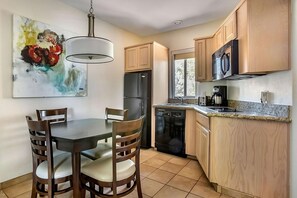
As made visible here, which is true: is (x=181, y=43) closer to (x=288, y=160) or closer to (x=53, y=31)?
(x=53, y=31)

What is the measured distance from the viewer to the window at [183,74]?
3.86 m

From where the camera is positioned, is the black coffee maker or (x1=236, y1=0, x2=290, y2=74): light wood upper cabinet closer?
(x1=236, y1=0, x2=290, y2=74): light wood upper cabinet

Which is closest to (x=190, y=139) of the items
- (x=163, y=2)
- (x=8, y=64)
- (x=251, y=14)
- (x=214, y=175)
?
(x=214, y=175)

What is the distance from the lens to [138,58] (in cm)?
378

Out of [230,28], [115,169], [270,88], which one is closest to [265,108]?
[270,88]

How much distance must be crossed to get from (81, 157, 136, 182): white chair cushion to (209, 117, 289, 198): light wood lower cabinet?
1086 millimetres

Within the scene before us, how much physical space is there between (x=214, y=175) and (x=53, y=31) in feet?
9.76

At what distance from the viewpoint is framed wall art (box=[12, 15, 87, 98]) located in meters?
2.23

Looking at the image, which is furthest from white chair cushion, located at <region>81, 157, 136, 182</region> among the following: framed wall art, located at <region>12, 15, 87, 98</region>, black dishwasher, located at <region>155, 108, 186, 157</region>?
black dishwasher, located at <region>155, 108, 186, 157</region>

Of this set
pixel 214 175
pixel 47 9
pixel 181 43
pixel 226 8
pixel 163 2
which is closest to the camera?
pixel 214 175

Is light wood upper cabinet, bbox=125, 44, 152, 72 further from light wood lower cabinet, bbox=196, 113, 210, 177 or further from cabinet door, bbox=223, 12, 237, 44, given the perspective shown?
light wood lower cabinet, bbox=196, 113, 210, 177

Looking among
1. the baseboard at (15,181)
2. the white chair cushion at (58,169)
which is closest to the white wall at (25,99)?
the baseboard at (15,181)

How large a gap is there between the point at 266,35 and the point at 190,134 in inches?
74.4

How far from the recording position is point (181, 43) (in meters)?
3.94
